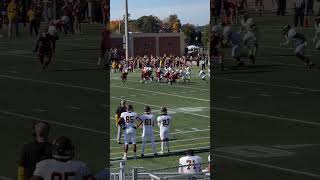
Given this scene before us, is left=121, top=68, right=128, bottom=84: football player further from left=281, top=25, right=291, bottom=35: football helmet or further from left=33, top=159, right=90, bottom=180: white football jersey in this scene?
left=33, top=159, right=90, bottom=180: white football jersey

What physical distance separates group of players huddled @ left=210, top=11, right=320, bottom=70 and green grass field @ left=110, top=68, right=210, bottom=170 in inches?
202

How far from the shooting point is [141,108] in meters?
20.0

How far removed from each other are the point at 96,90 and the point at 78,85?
0.18m

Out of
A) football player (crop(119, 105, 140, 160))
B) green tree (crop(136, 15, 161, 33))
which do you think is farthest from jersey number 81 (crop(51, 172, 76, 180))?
green tree (crop(136, 15, 161, 33))

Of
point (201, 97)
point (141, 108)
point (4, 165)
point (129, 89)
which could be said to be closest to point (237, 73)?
point (4, 165)

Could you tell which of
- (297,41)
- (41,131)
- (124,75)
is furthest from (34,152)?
(124,75)

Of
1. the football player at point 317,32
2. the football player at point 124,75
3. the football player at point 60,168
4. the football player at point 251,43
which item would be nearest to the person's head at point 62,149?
the football player at point 60,168

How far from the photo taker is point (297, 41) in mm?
6184

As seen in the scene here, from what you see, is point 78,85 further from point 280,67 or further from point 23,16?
point 280,67

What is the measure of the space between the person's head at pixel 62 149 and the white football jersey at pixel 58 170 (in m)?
0.04

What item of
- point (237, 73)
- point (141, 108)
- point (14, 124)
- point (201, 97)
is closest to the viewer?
point (14, 124)

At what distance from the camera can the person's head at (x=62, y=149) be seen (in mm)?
3365

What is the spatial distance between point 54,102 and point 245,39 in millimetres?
2014

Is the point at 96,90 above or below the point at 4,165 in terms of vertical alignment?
above
